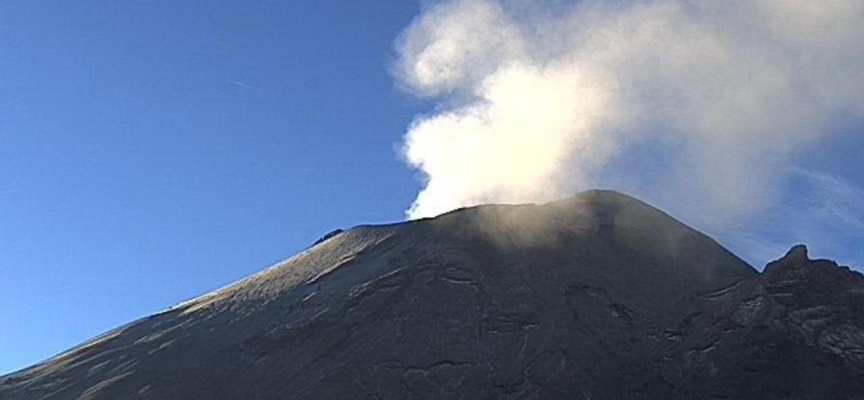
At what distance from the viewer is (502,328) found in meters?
106

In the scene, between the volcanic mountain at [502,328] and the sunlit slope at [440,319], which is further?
the sunlit slope at [440,319]

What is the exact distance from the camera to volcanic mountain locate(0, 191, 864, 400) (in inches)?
3802

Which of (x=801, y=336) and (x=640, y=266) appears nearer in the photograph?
(x=801, y=336)

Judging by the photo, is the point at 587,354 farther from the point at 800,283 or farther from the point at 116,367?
the point at 116,367

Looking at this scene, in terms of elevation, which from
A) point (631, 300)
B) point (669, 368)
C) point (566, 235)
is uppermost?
A: point (566, 235)

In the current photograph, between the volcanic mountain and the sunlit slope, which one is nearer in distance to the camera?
the volcanic mountain

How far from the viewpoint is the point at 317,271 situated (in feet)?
406

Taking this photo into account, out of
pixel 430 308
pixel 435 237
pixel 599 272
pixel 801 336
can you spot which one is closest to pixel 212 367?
pixel 430 308

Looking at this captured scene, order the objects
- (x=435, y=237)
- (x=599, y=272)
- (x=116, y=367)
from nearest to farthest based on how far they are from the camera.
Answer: (x=116, y=367)
(x=599, y=272)
(x=435, y=237)

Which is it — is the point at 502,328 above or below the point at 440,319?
below

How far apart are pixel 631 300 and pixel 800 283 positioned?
14.8m

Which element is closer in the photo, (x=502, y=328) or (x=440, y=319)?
(x=502, y=328)

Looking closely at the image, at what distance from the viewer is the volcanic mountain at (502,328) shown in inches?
3802

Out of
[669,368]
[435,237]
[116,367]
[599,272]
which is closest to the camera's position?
[669,368]
